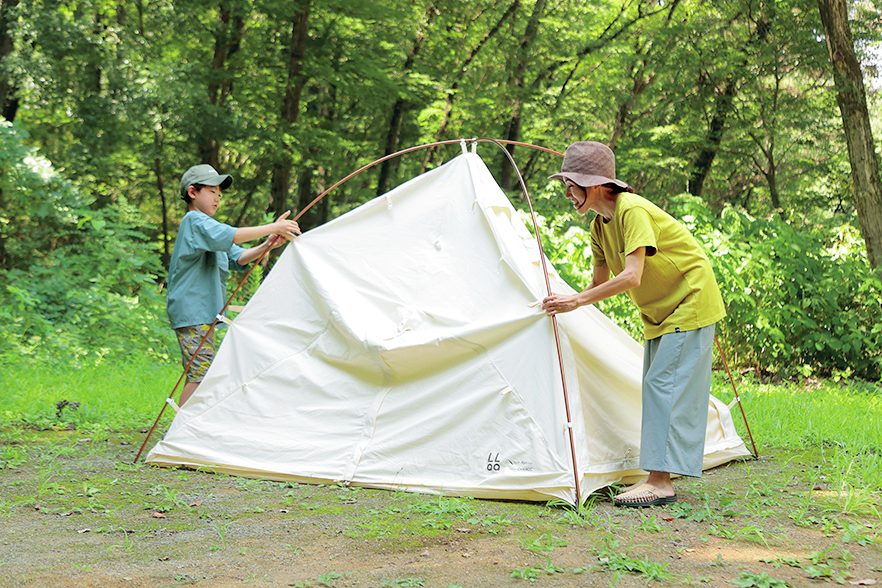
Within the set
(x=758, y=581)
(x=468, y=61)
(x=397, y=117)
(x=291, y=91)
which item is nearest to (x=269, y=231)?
(x=758, y=581)

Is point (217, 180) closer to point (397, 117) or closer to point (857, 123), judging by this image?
point (857, 123)

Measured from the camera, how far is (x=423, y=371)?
4355mm

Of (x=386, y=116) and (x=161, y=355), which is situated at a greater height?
(x=386, y=116)

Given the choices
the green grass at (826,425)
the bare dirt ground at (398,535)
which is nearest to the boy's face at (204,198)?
the bare dirt ground at (398,535)

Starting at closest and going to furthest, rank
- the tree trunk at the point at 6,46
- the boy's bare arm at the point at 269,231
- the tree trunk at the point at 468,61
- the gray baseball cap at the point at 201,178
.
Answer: the boy's bare arm at the point at 269,231
the gray baseball cap at the point at 201,178
the tree trunk at the point at 6,46
the tree trunk at the point at 468,61

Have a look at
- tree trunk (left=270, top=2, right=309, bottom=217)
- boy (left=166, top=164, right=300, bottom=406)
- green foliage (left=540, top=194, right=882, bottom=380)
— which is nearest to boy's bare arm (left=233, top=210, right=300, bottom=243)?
boy (left=166, top=164, right=300, bottom=406)

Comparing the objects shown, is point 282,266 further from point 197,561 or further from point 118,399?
point 118,399

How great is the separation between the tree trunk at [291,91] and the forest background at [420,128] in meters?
0.04

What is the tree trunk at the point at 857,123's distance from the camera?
8953mm

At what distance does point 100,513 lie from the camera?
3.67 m

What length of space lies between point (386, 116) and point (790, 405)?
1222 centimetres

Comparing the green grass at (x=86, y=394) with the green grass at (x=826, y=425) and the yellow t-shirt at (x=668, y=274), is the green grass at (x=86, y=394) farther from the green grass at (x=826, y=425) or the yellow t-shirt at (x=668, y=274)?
the green grass at (x=826, y=425)

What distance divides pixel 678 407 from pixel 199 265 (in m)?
2.57

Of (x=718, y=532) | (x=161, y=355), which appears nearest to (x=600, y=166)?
(x=718, y=532)
